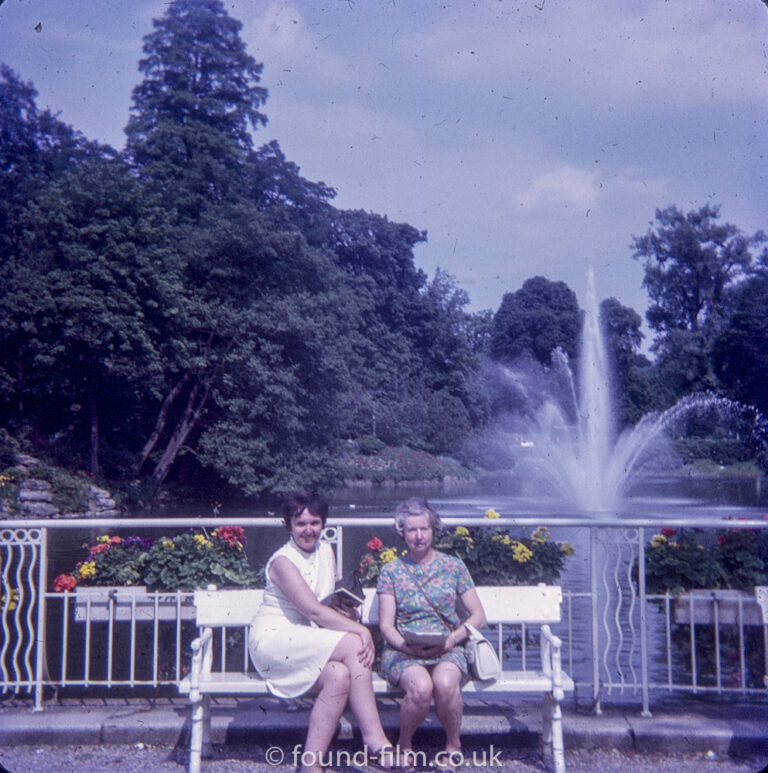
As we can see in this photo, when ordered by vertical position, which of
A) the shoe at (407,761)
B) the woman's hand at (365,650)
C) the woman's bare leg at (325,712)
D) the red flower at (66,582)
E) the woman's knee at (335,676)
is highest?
the red flower at (66,582)

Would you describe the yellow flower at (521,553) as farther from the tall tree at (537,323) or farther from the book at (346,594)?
the tall tree at (537,323)

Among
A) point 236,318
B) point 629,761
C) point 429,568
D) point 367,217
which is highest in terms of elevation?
point 367,217

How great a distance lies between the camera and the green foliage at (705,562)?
563 cm

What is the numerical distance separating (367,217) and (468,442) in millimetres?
12992

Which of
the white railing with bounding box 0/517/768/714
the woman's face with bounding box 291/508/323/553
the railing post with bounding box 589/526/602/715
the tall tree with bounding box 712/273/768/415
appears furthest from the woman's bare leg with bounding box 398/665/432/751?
the tall tree with bounding box 712/273/768/415

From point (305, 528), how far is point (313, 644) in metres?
0.59

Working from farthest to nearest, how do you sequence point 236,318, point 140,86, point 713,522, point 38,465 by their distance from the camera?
point 140,86 < point 236,318 < point 38,465 < point 713,522

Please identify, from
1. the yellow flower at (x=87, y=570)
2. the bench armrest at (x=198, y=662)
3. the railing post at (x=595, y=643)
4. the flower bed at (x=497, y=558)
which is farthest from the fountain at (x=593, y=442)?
the bench armrest at (x=198, y=662)

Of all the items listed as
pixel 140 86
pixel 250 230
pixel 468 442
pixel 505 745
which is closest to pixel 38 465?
pixel 250 230

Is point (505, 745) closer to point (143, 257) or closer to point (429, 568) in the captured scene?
point (429, 568)

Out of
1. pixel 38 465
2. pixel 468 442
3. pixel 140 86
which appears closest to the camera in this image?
pixel 38 465

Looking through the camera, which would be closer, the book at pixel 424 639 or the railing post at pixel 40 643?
the book at pixel 424 639

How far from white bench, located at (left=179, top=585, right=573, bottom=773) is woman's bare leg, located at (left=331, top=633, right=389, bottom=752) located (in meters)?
0.15

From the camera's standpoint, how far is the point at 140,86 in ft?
116
